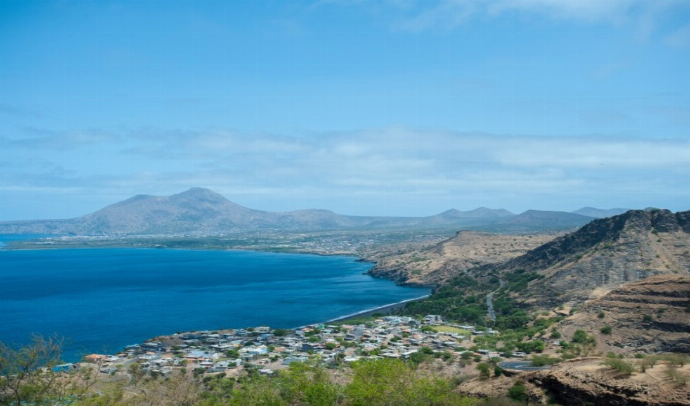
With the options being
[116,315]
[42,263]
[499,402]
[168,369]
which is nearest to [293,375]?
[499,402]

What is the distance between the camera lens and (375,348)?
52781mm

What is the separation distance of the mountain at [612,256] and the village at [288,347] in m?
15.5

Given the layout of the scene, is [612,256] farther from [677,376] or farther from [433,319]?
[677,376]

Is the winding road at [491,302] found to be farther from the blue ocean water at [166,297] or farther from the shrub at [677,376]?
the shrub at [677,376]

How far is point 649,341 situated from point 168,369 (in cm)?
4066

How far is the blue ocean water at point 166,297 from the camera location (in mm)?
73875

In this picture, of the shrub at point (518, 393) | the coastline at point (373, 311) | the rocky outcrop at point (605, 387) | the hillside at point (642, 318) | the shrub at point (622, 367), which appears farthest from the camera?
the coastline at point (373, 311)

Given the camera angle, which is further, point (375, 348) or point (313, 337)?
point (313, 337)

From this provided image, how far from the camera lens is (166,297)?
104125mm

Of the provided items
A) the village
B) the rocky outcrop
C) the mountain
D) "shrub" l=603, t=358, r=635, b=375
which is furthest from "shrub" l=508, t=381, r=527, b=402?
the mountain

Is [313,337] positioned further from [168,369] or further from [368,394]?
[368,394]

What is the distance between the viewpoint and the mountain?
65.9 meters

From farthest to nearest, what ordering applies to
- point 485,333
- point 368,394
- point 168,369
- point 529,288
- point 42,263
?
point 42,263, point 529,288, point 485,333, point 168,369, point 368,394

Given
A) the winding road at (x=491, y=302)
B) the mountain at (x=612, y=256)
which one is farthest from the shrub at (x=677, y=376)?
the winding road at (x=491, y=302)
